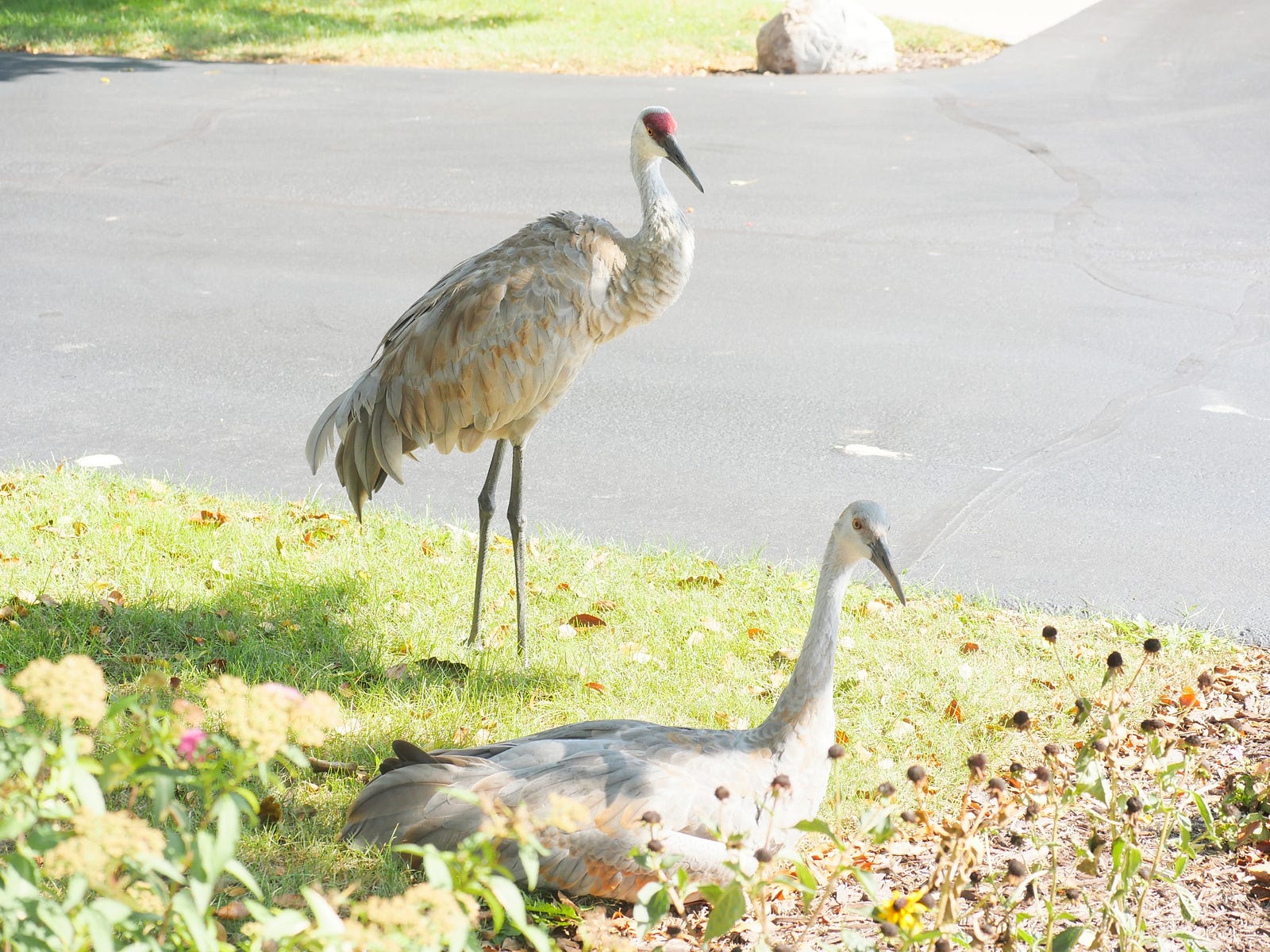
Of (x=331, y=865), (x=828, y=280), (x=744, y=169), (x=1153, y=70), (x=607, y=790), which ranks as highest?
(x=1153, y=70)

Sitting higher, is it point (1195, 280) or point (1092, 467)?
point (1195, 280)

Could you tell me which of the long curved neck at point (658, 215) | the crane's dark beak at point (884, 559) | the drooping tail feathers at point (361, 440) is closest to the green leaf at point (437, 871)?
the crane's dark beak at point (884, 559)

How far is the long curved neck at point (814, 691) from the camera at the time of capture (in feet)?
11.6

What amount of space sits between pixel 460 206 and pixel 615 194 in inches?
50.1

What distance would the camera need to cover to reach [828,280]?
30.0ft

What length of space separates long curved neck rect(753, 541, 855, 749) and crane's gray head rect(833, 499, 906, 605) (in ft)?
0.21

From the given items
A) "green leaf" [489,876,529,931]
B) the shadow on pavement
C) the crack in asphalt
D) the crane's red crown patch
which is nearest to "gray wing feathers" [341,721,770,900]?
"green leaf" [489,876,529,931]

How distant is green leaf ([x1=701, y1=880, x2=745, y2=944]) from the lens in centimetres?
230

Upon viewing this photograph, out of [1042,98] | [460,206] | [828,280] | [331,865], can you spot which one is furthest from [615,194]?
[331,865]

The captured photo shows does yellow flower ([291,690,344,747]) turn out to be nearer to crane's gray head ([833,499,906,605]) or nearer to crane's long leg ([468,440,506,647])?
crane's gray head ([833,499,906,605])

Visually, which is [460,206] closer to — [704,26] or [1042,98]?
[1042,98]

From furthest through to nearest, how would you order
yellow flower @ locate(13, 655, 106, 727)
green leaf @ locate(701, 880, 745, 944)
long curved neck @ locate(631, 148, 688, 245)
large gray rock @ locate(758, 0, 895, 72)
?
large gray rock @ locate(758, 0, 895, 72) → long curved neck @ locate(631, 148, 688, 245) → green leaf @ locate(701, 880, 745, 944) → yellow flower @ locate(13, 655, 106, 727)

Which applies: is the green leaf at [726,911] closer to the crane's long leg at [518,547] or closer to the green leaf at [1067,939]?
the green leaf at [1067,939]

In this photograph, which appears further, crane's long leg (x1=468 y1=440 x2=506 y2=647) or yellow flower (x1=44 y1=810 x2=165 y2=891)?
crane's long leg (x1=468 y1=440 x2=506 y2=647)
